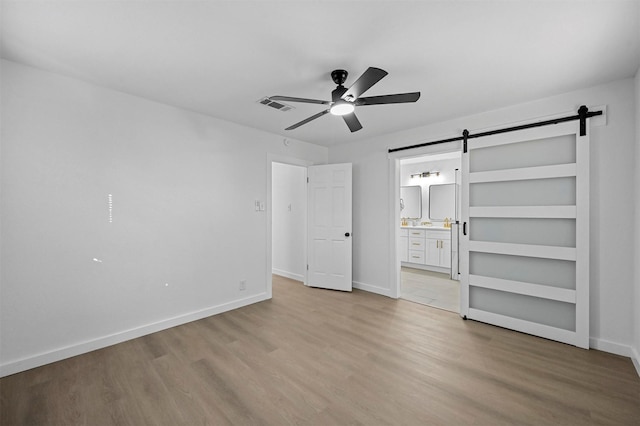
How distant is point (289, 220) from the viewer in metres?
5.54

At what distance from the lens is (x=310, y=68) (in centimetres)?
236

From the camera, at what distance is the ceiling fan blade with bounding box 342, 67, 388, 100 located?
1842 millimetres

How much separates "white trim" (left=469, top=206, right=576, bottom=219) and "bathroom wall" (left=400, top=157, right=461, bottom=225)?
3170mm

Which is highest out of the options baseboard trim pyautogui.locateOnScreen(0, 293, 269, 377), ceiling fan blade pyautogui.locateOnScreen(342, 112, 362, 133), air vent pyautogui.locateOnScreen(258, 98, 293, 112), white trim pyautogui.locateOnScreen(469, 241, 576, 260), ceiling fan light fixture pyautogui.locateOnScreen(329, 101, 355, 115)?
air vent pyautogui.locateOnScreen(258, 98, 293, 112)

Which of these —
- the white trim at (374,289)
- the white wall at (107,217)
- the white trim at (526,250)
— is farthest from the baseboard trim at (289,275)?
the white trim at (526,250)

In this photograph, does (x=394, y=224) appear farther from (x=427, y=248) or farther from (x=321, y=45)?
(x=321, y=45)

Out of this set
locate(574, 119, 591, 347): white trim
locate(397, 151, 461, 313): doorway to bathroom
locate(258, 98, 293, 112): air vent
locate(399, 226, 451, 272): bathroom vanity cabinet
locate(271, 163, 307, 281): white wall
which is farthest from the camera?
locate(399, 226, 451, 272): bathroom vanity cabinet

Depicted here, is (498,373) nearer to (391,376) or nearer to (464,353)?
(464,353)

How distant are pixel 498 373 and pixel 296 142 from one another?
3.93 m

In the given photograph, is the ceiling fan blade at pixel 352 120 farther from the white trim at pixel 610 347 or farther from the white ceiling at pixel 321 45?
the white trim at pixel 610 347

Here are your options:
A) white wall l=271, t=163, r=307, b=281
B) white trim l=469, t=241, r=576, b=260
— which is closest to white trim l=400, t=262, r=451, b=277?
white trim l=469, t=241, r=576, b=260

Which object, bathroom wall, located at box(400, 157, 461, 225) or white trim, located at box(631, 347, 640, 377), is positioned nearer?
white trim, located at box(631, 347, 640, 377)

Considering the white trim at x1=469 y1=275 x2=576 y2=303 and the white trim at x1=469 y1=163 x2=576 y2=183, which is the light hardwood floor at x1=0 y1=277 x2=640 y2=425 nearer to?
the white trim at x1=469 y1=275 x2=576 y2=303

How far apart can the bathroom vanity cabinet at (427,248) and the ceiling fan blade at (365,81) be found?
4.63 meters
